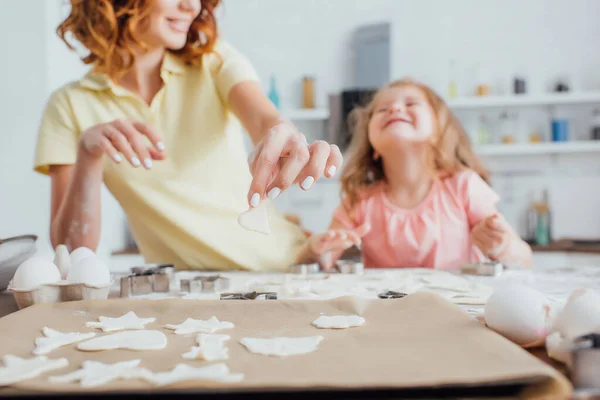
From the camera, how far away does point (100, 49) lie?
1.19 m

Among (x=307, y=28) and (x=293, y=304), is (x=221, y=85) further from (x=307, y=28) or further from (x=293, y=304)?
(x=307, y=28)

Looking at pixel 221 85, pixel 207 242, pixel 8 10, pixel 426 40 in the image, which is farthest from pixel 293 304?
pixel 426 40

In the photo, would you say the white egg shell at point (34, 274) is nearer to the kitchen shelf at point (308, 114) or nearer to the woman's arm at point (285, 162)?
the woman's arm at point (285, 162)

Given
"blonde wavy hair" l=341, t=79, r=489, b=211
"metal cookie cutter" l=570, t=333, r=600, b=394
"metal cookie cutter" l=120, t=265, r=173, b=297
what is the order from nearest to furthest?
"metal cookie cutter" l=570, t=333, r=600, b=394 → "metal cookie cutter" l=120, t=265, r=173, b=297 → "blonde wavy hair" l=341, t=79, r=489, b=211

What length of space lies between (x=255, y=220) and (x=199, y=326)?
203 millimetres

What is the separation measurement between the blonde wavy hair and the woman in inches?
15.7

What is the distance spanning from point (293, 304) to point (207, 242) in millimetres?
643

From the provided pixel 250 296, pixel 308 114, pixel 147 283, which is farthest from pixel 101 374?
pixel 308 114

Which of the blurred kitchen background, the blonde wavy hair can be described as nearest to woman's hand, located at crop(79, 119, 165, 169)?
the blonde wavy hair

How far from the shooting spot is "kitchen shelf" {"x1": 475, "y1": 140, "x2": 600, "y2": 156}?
268 cm

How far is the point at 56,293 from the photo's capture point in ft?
2.17

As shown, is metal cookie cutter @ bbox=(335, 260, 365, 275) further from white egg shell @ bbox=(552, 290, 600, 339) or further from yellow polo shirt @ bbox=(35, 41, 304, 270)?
white egg shell @ bbox=(552, 290, 600, 339)

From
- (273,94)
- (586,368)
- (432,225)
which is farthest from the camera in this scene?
(273,94)

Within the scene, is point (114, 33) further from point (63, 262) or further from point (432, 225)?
point (432, 225)
